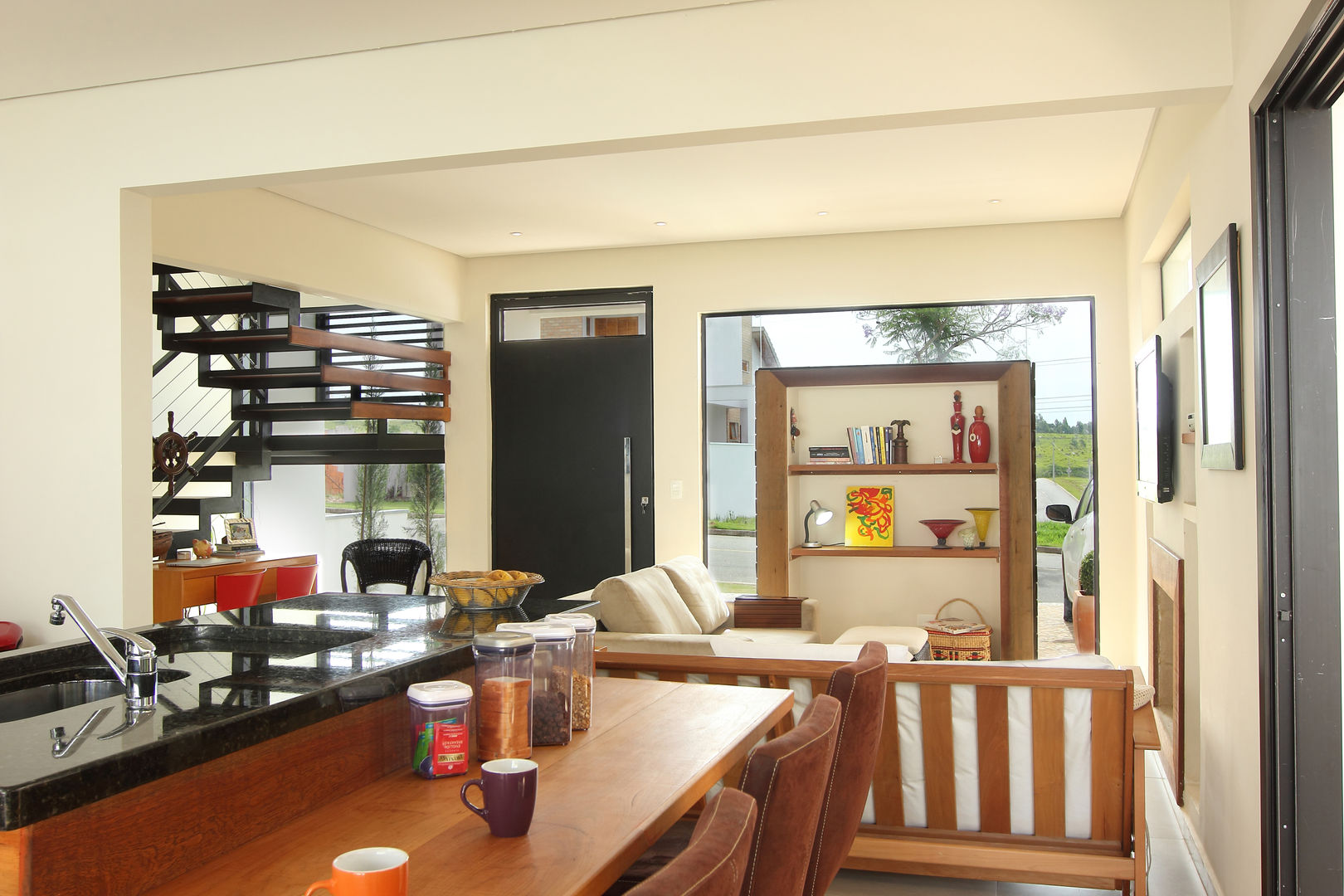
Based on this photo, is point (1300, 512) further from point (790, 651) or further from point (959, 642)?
point (959, 642)

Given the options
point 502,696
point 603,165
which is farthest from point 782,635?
point 502,696

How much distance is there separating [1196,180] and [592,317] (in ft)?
14.2

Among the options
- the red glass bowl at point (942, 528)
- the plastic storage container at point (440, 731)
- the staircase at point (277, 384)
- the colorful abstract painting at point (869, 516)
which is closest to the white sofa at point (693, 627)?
the colorful abstract painting at point (869, 516)

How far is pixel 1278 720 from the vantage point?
7.72 ft

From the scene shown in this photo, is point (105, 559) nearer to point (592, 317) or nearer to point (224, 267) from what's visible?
point (224, 267)

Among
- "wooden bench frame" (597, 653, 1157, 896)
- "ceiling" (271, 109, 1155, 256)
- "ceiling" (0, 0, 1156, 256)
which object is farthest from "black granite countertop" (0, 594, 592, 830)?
"ceiling" (271, 109, 1155, 256)

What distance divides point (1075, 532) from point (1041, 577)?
369 mm

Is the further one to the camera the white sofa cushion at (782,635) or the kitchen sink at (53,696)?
the white sofa cushion at (782,635)

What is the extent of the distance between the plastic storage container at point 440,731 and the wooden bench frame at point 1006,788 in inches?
51.2

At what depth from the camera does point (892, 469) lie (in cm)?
565

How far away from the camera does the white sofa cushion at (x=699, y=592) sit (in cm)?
543

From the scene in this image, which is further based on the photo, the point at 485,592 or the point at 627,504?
the point at 627,504

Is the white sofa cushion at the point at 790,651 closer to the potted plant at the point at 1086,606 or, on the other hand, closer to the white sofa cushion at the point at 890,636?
the white sofa cushion at the point at 890,636

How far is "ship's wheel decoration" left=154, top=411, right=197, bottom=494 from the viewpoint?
5.75 meters
